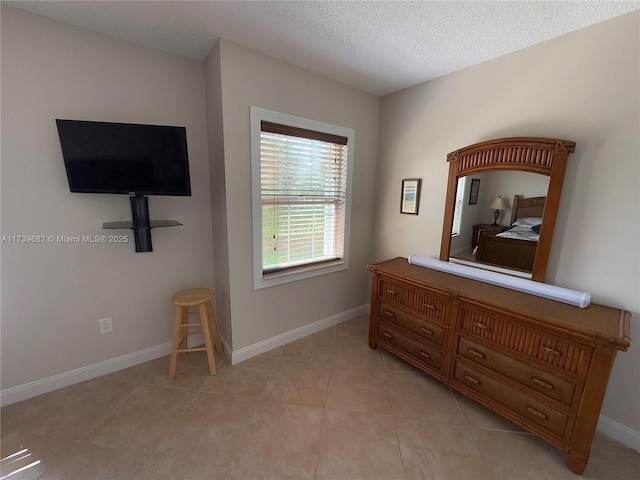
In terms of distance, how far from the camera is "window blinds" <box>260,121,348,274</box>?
6.86 ft

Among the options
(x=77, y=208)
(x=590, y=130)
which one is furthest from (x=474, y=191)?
(x=77, y=208)

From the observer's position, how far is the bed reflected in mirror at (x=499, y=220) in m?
1.74

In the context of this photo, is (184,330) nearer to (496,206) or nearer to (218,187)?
(218,187)

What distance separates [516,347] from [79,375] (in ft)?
9.64

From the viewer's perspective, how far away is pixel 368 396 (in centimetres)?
184

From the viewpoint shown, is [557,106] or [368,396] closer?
[557,106]

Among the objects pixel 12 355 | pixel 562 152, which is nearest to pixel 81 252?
pixel 12 355

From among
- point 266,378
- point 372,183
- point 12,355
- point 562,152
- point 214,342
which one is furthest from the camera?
point 372,183

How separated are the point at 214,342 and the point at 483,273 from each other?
2229mm

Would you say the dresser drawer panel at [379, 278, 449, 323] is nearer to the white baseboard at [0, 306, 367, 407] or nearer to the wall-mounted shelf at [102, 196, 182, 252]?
the white baseboard at [0, 306, 367, 407]

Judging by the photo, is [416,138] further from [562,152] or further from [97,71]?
[97,71]

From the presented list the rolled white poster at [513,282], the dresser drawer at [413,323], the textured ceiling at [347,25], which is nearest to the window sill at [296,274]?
the dresser drawer at [413,323]

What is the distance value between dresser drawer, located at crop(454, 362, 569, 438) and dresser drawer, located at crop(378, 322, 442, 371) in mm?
150

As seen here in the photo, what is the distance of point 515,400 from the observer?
1522mm
